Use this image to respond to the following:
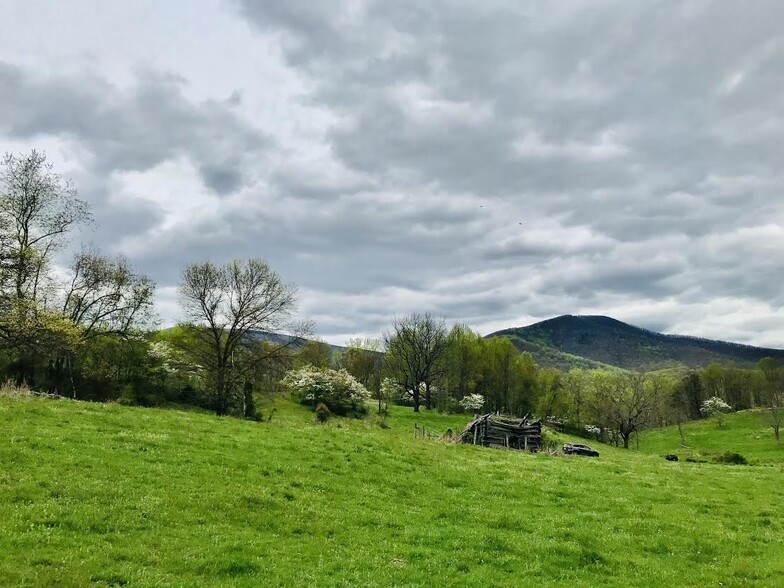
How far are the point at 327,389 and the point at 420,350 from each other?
34959 mm

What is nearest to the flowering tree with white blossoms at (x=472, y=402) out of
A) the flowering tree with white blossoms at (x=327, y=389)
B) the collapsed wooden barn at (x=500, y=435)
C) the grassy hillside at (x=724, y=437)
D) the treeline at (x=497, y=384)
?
the treeline at (x=497, y=384)

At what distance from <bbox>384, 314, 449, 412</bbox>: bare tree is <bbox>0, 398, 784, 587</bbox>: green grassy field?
250ft

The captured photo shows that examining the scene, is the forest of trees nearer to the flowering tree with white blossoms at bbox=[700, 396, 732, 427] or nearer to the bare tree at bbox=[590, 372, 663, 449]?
the bare tree at bbox=[590, 372, 663, 449]

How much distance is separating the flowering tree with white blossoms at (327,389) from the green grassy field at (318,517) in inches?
1803

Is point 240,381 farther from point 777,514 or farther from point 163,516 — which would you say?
point 777,514

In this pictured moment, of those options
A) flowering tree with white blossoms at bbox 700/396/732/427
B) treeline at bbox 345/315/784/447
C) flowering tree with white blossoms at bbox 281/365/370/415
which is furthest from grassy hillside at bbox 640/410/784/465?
flowering tree with white blossoms at bbox 281/365/370/415

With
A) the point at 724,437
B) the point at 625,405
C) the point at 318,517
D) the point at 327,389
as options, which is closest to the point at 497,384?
the point at 625,405

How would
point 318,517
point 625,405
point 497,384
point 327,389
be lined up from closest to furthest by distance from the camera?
point 318,517 → point 327,389 → point 625,405 → point 497,384

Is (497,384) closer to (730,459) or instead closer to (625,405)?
(625,405)

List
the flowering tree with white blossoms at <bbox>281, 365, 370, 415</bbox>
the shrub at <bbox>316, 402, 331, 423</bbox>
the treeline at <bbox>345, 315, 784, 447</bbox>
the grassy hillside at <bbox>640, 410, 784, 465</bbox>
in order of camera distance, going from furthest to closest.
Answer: the treeline at <bbox>345, 315, 784, 447</bbox>, the grassy hillside at <bbox>640, 410, 784, 465</bbox>, the flowering tree with white blossoms at <bbox>281, 365, 370, 415</bbox>, the shrub at <bbox>316, 402, 331, 423</bbox>

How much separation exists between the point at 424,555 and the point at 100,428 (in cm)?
1790

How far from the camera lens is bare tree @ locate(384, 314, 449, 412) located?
105750 mm

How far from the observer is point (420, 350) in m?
107

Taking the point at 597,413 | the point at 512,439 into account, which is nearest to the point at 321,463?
the point at 512,439
